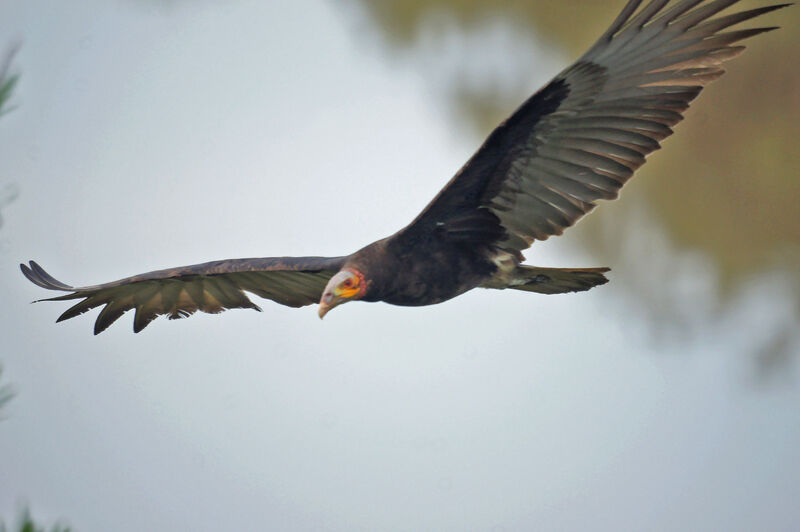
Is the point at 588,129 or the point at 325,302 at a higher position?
the point at 588,129

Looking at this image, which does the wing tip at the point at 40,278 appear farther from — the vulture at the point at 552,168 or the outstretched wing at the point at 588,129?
the outstretched wing at the point at 588,129

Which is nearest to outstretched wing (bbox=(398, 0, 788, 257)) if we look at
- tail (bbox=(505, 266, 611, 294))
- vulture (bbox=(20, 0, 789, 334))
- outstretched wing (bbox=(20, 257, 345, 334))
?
vulture (bbox=(20, 0, 789, 334))

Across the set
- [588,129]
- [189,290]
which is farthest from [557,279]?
[189,290]

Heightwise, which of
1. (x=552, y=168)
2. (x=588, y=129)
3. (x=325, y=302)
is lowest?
(x=325, y=302)

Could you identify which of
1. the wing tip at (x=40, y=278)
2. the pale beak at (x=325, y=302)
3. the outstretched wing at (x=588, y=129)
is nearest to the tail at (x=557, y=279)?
the outstretched wing at (x=588, y=129)

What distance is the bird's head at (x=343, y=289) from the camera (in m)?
3.58

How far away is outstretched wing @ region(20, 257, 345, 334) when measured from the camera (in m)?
4.22

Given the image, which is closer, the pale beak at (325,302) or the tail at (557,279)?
the pale beak at (325,302)

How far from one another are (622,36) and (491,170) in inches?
24.3

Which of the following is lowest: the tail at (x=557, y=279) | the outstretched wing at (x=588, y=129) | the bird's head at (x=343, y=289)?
the bird's head at (x=343, y=289)

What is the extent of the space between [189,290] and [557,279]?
67.5 inches

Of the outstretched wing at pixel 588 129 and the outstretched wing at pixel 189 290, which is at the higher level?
the outstretched wing at pixel 588 129

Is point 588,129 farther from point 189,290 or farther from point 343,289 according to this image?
point 189,290

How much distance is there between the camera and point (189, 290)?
463cm
